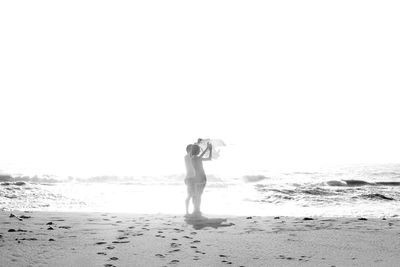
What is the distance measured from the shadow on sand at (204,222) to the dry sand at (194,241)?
2cm

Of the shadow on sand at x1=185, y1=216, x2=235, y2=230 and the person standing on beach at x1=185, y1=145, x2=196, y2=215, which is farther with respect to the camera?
the person standing on beach at x1=185, y1=145, x2=196, y2=215

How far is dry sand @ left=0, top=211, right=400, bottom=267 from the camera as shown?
5367mm

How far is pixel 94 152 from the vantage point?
5838 centimetres

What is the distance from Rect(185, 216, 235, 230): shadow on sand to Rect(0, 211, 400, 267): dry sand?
2cm

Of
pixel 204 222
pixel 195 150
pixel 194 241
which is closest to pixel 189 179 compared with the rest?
pixel 195 150

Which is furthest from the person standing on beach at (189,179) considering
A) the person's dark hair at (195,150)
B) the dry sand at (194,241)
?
the dry sand at (194,241)

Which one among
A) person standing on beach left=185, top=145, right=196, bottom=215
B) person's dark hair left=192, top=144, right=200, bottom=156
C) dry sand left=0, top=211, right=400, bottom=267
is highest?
person's dark hair left=192, top=144, right=200, bottom=156

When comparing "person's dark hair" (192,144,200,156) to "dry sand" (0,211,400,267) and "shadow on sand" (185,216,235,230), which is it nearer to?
"shadow on sand" (185,216,235,230)

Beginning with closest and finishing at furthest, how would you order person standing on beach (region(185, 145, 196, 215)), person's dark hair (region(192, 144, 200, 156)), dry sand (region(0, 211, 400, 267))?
dry sand (region(0, 211, 400, 267)), person's dark hair (region(192, 144, 200, 156)), person standing on beach (region(185, 145, 196, 215))

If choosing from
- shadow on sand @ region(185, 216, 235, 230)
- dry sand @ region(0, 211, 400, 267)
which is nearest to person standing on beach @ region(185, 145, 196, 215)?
shadow on sand @ region(185, 216, 235, 230)

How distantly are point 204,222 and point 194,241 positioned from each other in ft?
7.10

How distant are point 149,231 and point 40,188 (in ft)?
45.1

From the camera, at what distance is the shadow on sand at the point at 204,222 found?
8180mm

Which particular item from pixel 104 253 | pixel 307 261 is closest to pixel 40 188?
pixel 104 253
